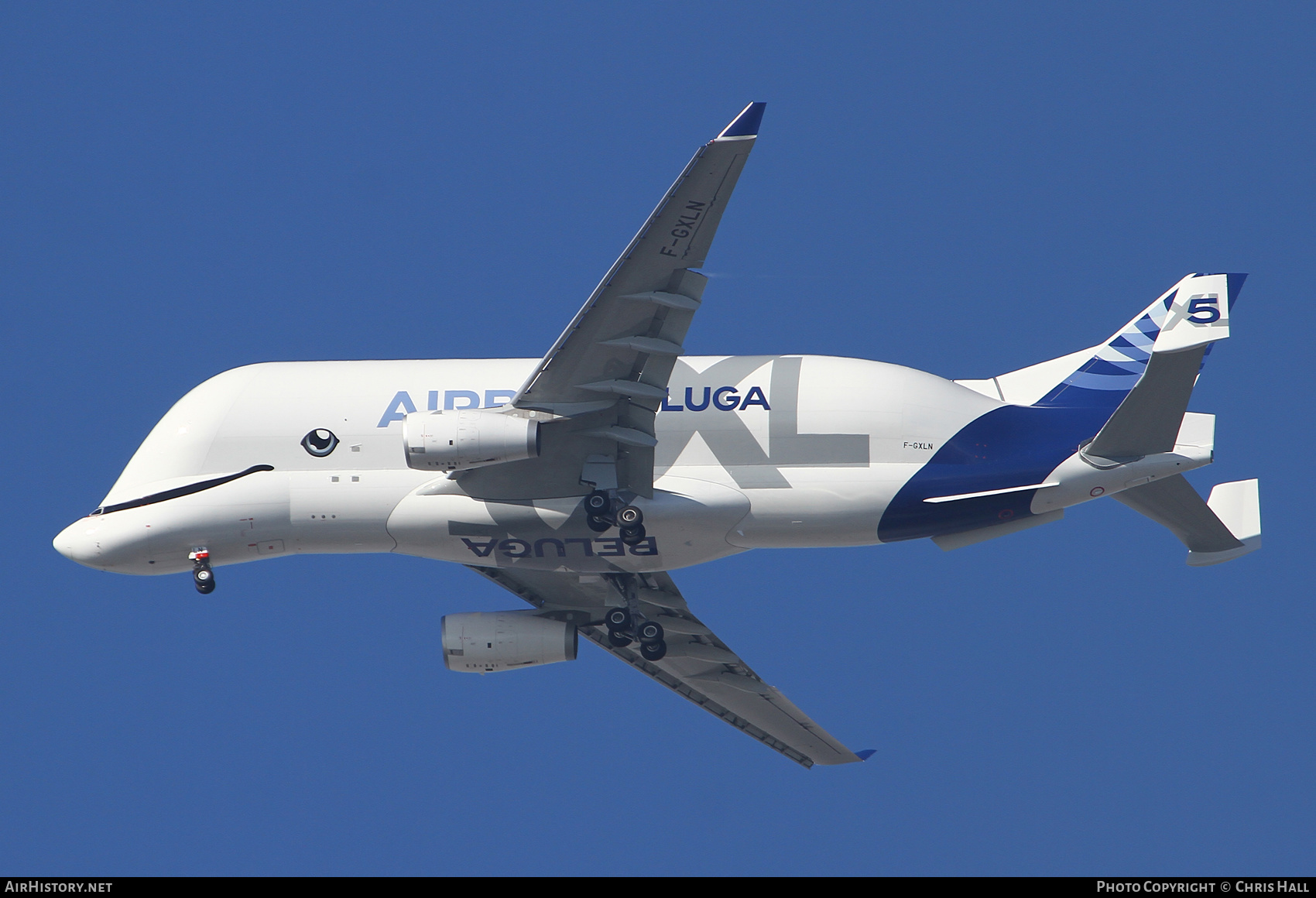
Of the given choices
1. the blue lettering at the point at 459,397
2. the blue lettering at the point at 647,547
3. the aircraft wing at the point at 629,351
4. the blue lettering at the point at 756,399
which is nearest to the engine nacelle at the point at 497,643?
the blue lettering at the point at 647,547

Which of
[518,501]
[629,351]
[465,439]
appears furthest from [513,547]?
[629,351]

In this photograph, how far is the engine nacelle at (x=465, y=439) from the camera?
28.1 meters

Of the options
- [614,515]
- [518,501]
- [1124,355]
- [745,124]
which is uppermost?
[745,124]

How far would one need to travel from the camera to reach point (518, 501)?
30531 millimetres

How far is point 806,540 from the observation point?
30.6m

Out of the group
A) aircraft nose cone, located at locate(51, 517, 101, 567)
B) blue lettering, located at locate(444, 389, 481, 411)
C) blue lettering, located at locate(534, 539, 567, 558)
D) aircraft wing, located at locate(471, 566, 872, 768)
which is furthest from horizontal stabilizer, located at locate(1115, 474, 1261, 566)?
aircraft nose cone, located at locate(51, 517, 101, 567)

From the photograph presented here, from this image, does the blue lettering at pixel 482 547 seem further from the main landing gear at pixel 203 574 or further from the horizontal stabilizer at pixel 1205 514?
the horizontal stabilizer at pixel 1205 514

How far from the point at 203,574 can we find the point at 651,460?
968 centimetres

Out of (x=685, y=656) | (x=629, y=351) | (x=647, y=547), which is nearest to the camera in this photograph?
(x=629, y=351)

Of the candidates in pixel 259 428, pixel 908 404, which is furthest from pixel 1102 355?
pixel 259 428

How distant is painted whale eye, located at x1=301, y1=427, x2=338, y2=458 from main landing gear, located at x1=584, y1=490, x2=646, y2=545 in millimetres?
5455

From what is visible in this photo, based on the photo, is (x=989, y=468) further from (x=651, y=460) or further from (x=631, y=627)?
(x=631, y=627)

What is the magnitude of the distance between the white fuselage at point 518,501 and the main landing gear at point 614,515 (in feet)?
1.22

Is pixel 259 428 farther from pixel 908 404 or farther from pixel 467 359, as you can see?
pixel 908 404
